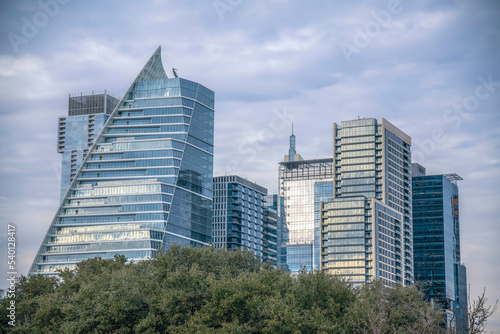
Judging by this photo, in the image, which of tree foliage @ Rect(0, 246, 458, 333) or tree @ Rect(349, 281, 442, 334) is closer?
tree @ Rect(349, 281, 442, 334)

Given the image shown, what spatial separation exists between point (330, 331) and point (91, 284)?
30.8 metres

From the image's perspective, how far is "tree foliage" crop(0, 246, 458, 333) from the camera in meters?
71.6

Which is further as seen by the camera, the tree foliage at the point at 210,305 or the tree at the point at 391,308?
the tree foliage at the point at 210,305

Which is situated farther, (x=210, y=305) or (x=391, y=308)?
(x=210, y=305)

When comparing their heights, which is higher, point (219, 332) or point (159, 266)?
point (159, 266)

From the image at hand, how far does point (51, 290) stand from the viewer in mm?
105438

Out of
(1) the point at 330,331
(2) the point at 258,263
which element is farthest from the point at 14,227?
(2) the point at 258,263

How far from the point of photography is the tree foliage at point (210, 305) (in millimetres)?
71562

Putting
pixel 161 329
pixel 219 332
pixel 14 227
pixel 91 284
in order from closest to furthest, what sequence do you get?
pixel 14 227 → pixel 219 332 → pixel 161 329 → pixel 91 284

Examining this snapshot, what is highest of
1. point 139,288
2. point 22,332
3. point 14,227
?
point 14,227

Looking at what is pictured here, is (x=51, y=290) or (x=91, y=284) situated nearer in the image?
(x=91, y=284)

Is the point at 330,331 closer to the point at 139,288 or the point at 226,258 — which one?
the point at 139,288

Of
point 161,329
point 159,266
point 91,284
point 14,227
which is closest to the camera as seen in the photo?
point 14,227

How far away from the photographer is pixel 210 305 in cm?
7450
